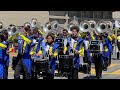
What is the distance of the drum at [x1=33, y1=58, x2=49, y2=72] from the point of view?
8.55 metres

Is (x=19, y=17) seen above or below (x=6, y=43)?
above

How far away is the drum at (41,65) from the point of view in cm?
855

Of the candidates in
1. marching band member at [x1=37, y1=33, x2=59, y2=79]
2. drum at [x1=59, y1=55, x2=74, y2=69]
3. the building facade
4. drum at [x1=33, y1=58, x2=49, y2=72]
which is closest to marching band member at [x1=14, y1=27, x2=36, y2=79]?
drum at [x1=33, y1=58, x2=49, y2=72]

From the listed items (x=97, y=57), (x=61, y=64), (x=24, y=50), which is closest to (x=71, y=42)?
(x=61, y=64)

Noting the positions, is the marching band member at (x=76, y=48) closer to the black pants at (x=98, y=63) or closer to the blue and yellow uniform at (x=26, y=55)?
the blue and yellow uniform at (x=26, y=55)

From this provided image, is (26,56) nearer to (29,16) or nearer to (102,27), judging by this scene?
(102,27)

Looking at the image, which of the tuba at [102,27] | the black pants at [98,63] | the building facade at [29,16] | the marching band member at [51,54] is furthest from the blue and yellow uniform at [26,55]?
the building facade at [29,16]

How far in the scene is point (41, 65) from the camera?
339 inches

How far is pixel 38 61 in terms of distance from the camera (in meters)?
8.70
